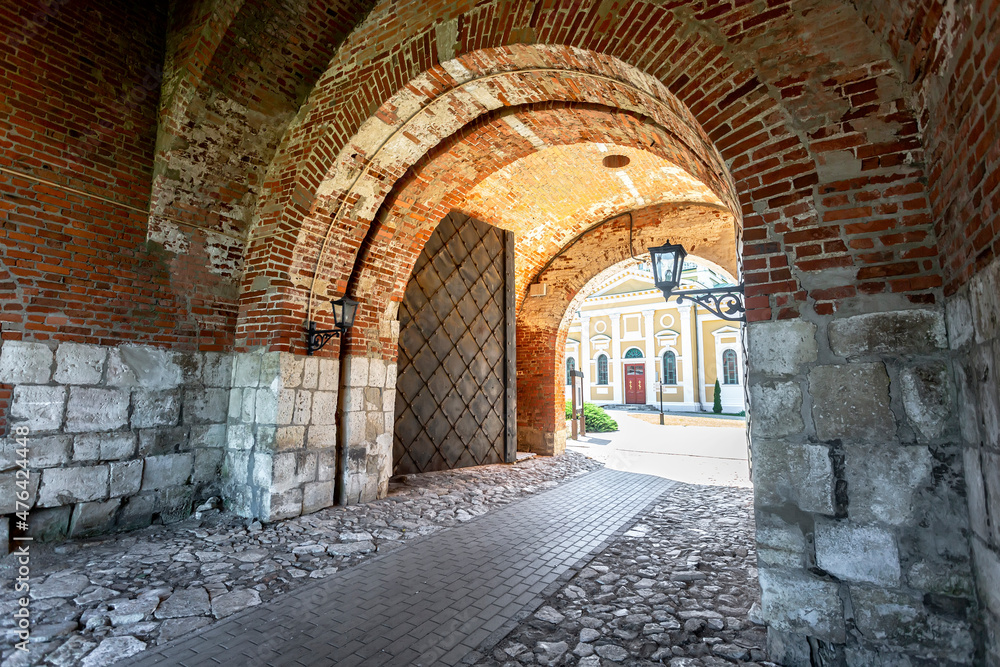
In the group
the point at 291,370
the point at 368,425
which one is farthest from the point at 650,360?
Answer: the point at 291,370

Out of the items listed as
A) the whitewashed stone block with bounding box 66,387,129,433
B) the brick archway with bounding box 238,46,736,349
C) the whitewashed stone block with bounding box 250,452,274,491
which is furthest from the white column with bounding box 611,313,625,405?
the whitewashed stone block with bounding box 66,387,129,433

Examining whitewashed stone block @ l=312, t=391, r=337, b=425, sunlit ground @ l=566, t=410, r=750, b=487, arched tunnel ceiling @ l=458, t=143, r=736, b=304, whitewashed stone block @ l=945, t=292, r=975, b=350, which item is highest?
arched tunnel ceiling @ l=458, t=143, r=736, b=304

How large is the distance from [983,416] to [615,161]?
18.9ft

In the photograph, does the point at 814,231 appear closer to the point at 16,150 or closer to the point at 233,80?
the point at 233,80

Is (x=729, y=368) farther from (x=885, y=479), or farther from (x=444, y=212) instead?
(x=885, y=479)

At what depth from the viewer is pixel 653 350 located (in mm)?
26219

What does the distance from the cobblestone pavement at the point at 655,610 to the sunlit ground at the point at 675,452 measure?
3084 mm

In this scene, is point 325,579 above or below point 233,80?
below

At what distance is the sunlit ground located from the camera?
7477mm

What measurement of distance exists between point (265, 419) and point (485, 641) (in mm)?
3187

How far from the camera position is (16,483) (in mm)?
3727

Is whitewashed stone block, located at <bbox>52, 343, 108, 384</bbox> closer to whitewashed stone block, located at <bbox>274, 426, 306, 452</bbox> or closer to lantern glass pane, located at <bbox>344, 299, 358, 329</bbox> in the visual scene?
whitewashed stone block, located at <bbox>274, 426, 306, 452</bbox>

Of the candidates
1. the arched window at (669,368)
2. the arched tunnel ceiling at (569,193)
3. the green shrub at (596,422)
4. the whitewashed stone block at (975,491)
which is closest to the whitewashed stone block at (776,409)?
the whitewashed stone block at (975,491)

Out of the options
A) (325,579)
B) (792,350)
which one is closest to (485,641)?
(325,579)
